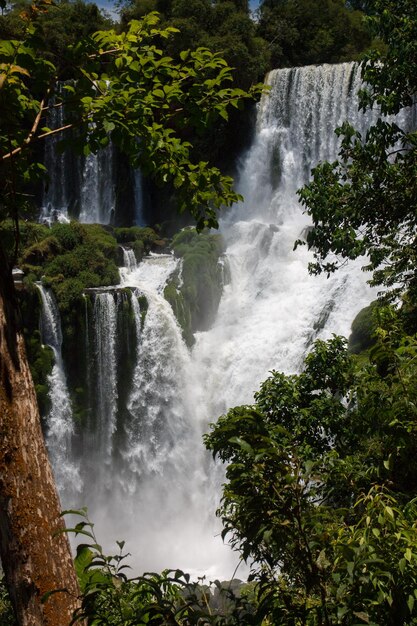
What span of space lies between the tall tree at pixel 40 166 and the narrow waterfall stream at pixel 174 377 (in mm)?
11574

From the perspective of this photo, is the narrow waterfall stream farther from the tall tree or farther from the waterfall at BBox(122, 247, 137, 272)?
the tall tree

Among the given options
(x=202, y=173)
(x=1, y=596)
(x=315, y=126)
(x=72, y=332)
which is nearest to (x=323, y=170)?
(x=202, y=173)

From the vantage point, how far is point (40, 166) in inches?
157

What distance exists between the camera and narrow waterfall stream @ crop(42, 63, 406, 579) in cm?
1564

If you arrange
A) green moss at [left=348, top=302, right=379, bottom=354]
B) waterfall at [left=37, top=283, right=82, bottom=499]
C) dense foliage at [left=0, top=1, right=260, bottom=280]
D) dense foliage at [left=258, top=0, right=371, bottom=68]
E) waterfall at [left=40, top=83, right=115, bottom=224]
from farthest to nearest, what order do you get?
1. dense foliage at [left=258, top=0, right=371, bottom=68]
2. waterfall at [left=40, top=83, right=115, bottom=224]
3. waterfall at [left=37, top=283, right=82, bottom=499]
4. green moss at [left=348, top=302, right=379, bottom=354]
5. dense foliage at [left=0, top=1, right=260, bottom=280]

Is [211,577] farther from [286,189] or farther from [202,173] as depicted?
[286,189]

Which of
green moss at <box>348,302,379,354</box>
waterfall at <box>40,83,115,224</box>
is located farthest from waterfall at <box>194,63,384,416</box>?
waterfall at <box>40,83,115,224</box>

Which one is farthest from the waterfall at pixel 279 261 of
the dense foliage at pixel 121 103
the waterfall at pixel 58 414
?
the dense foliage at pixel 121 103

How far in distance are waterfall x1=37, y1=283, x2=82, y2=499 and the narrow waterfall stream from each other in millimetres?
199

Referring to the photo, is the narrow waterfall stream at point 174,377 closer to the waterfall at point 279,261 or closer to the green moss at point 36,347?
the waterfall at point 279,261

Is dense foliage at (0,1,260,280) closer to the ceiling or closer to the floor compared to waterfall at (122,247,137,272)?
closer to the floor

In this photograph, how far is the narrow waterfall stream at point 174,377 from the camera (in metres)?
15.6

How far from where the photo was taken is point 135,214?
24797 millimetres

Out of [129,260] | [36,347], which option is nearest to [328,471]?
[36,347]
